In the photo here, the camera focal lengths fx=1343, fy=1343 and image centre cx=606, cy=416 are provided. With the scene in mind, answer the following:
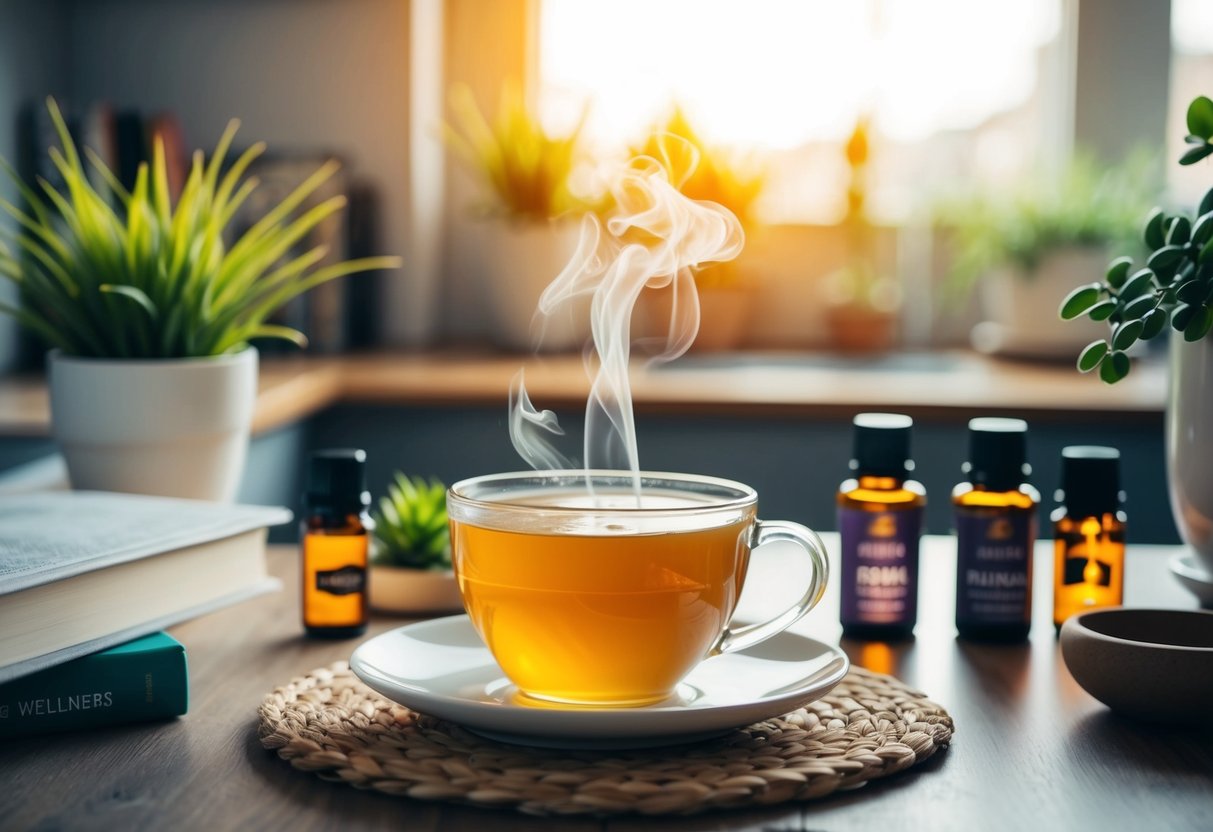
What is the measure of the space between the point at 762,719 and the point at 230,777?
0.25m

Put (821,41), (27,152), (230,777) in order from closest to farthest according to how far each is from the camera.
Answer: (230,777), (27,152), (821,41)

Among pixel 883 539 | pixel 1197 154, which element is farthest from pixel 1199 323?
pixel 883 539

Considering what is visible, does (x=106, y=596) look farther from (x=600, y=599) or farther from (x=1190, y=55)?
(x=1190, y=55)

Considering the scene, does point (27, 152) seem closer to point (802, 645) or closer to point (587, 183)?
point (587, 183)

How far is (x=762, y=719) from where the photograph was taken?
2.08 feet

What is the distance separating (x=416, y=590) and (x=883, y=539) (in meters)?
0.33

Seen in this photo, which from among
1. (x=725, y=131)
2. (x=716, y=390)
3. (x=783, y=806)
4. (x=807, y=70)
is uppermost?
(x=807, y=70)

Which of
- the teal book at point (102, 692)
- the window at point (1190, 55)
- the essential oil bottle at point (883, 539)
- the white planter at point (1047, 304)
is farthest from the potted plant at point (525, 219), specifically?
the teal book at point (102, 692)

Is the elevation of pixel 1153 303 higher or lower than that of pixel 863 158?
lower

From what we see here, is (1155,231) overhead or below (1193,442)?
overhead

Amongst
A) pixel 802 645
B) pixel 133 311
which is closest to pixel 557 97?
pixel 133 311

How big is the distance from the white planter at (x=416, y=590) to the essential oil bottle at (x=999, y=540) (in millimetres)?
361

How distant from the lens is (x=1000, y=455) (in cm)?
91

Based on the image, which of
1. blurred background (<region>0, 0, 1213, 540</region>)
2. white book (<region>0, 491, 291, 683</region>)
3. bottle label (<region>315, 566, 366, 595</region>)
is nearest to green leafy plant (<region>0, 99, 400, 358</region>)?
white book (<region>0, 491, 291, 683</region>)
